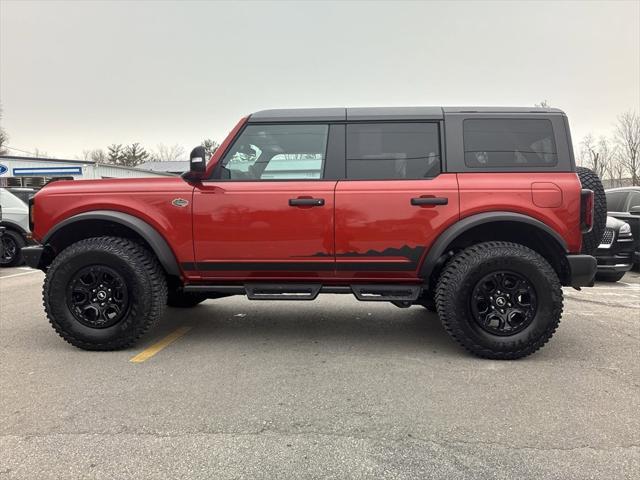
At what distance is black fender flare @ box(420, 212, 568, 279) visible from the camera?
12.2 ft

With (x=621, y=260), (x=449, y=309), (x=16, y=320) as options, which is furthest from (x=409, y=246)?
(x=621, y=260)

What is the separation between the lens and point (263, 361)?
3816 mm

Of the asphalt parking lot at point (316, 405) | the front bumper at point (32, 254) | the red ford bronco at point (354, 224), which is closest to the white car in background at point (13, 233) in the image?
the asphalt parking lot at point (316, 405)

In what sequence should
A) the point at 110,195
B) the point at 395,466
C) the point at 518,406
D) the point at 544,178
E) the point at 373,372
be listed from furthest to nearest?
the point at 110,195
the point at 544,178
the point at 373,372
the point at 518,406
the point at 395,466

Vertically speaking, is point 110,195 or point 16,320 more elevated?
point 110,195

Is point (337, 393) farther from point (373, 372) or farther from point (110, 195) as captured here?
point (110, 195)

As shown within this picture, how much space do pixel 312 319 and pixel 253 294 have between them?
52.0 inches

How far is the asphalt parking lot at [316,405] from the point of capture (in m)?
2.35

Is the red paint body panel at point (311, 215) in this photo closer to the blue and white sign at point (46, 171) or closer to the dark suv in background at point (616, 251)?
the dark suv in background at point (616, 251)

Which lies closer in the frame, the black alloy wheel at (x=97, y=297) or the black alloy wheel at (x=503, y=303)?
the black alloy wheel at (x=503, y=303)

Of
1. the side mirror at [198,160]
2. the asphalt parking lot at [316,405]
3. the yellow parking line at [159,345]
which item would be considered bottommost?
the asphalt parking lot at [316,405]

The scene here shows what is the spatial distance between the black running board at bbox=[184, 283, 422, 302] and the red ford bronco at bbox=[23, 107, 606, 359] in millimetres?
12

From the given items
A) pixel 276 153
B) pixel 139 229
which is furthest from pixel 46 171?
pixel 276 153

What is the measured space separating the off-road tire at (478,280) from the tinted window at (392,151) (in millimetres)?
839
